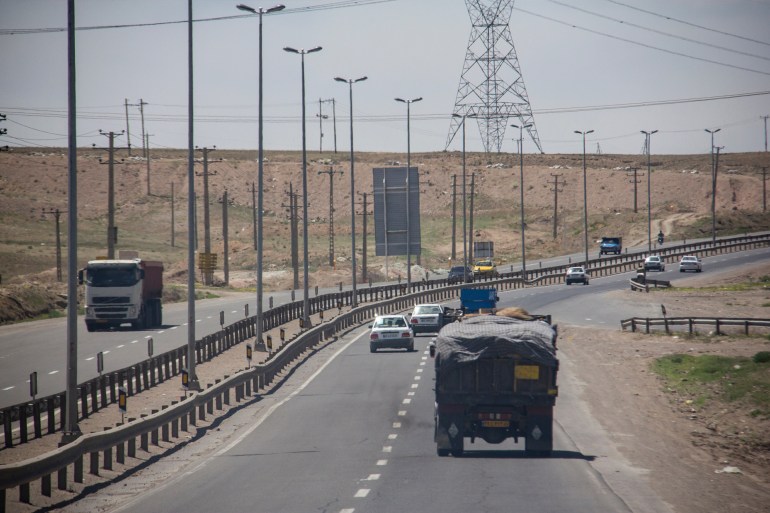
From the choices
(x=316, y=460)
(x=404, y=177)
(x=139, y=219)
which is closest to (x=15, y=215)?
(x=139, y=219)

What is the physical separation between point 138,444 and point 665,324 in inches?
1567

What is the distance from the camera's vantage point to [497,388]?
22.1 metres

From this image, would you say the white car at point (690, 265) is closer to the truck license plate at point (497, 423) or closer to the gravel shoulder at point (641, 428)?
the gravel shoulder at point (641, 428)

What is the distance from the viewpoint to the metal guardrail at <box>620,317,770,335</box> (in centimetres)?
5616

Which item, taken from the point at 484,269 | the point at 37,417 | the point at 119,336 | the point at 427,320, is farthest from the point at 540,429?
the point at 484,269

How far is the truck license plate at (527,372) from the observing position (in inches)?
862

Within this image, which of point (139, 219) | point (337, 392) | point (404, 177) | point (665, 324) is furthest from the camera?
point (139, 219)

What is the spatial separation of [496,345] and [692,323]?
127 ft

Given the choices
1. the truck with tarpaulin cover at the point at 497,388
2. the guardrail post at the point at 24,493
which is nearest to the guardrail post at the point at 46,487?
the guardrail post at the point at 24,493

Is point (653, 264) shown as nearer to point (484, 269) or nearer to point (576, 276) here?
point (576, 276)

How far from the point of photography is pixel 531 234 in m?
173

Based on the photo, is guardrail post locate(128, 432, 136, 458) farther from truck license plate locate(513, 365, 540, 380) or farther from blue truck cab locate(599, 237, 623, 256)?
blue truck cab locate(599, 237, 623, 256)

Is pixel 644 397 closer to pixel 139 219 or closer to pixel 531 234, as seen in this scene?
pixel 531 234

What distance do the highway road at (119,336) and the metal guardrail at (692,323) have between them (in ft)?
15.6
